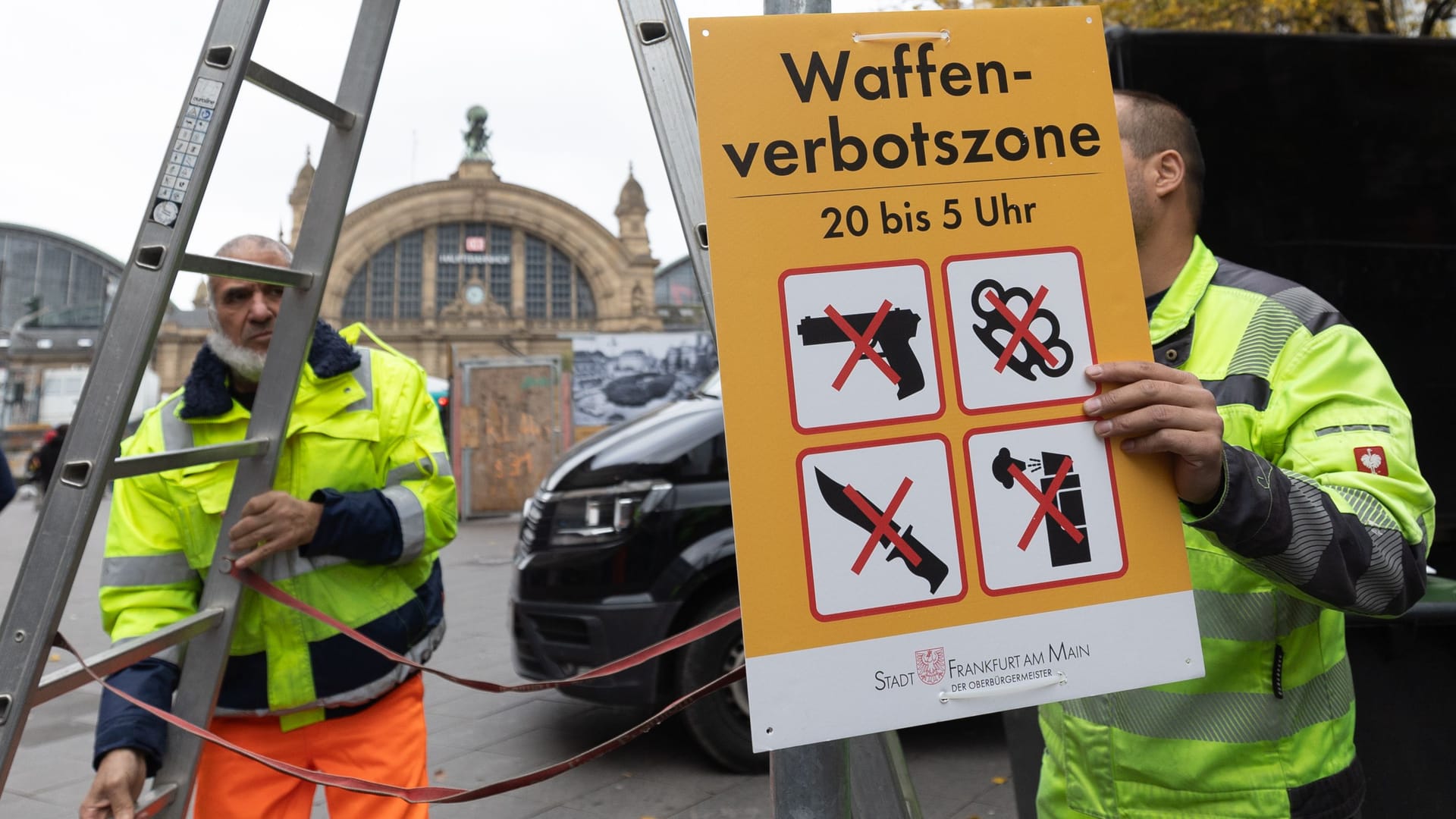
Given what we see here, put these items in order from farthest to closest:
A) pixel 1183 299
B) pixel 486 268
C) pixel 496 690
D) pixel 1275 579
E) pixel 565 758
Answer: pixel 486 268 → pixel 565 758 → pixel 496 690 → pixel 1183 299 → pixel 1275 579

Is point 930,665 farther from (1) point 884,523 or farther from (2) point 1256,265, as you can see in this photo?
(2) point 1256,265

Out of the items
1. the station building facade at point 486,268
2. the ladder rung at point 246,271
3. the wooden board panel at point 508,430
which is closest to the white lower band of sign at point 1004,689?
the ladder rung at point 246,271

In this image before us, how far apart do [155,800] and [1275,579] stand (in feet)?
6.43

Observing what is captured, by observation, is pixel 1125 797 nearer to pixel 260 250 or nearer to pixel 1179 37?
pixel 260 250

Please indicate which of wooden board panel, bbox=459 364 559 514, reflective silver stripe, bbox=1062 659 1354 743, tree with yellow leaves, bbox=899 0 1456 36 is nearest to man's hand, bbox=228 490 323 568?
reflective silver stripe, bbox=1062 659 1354 743

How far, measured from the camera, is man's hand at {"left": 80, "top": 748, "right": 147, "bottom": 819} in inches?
70.7

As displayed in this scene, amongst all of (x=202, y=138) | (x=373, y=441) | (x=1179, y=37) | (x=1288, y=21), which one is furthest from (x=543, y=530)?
(x=1288, y=21)

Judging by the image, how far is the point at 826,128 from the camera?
124cm

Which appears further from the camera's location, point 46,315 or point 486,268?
point 46,315

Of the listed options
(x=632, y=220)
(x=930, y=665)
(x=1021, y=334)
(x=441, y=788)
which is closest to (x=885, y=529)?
(x=930, y=665)

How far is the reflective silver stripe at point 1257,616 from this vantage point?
1.51 meters

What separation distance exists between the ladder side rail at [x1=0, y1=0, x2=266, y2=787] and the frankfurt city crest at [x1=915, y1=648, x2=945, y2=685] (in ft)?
4.05

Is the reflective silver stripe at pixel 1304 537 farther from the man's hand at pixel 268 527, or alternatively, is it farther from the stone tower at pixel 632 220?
the stone tower at pixel 632 220

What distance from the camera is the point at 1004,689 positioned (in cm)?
118
